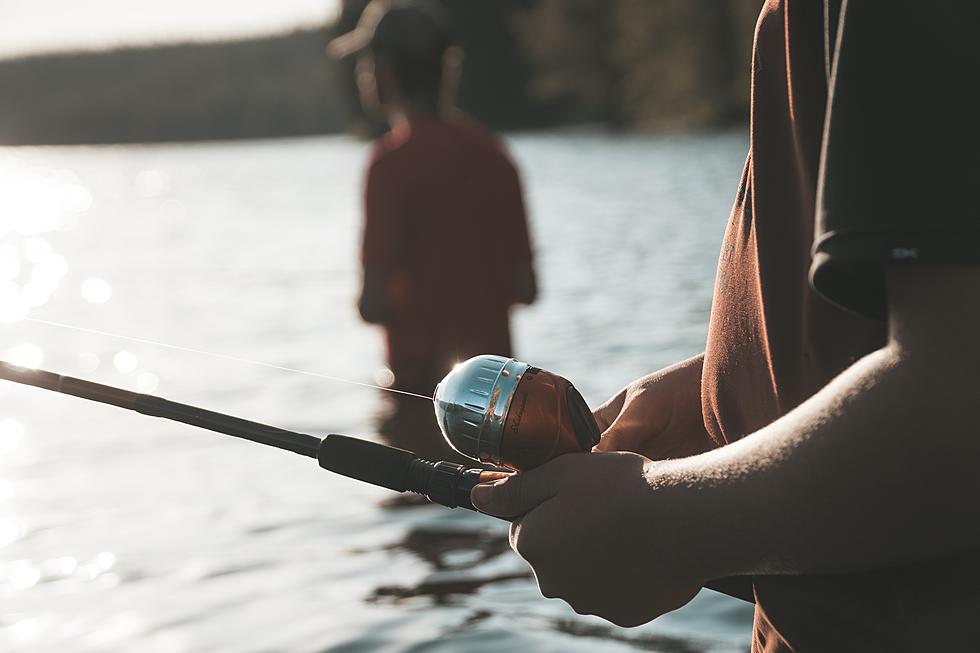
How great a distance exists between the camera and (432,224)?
5.38 meters

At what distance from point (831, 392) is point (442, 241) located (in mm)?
4258

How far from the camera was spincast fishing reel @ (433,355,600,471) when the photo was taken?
1567 millimetres

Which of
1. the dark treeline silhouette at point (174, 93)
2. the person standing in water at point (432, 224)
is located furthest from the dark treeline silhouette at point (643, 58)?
the person standing in water at point (432, 224)

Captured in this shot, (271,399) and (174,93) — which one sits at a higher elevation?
(174,93)

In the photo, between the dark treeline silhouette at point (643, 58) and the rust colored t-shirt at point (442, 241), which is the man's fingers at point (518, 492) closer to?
the rust colored t-shirt at point (442, 241)

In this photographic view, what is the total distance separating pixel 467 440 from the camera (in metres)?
1.63

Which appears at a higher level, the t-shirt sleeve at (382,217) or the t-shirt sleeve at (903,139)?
the t-shirt sleeve at (903,139)

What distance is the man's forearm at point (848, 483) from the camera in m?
1.14

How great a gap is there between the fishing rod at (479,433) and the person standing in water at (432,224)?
11.5ft

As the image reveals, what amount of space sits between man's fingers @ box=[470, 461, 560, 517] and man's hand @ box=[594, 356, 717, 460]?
14.0 inches

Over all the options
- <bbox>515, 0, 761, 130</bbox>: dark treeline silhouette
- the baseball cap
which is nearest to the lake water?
the baseball cap

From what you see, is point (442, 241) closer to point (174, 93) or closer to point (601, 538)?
point (601, 538)

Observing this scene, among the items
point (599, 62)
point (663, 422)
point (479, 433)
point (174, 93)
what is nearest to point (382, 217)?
point (663, 422)

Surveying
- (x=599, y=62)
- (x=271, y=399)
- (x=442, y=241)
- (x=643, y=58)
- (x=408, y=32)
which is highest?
(x=599, y=62)
